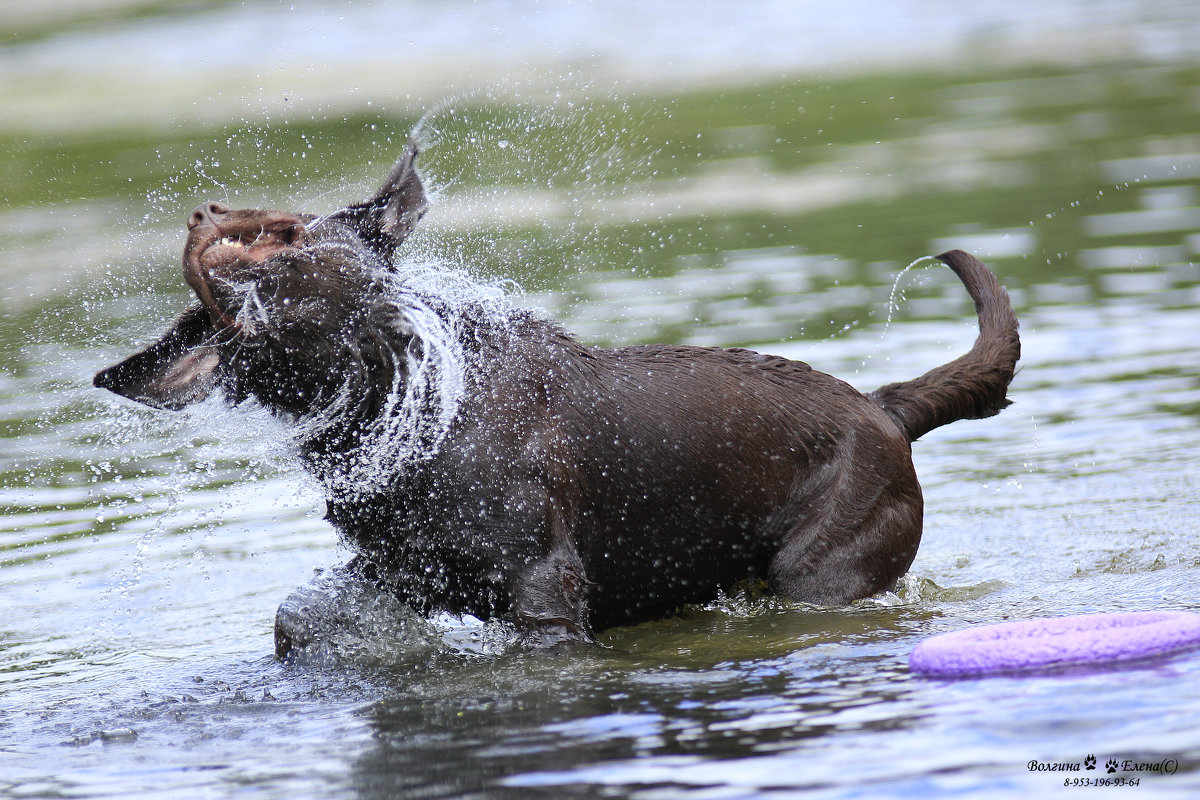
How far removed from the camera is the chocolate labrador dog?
5156 millimetres

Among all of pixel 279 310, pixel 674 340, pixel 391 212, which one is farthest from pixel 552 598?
pixel 674 340

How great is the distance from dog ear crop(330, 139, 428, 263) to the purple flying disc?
92.3 inches

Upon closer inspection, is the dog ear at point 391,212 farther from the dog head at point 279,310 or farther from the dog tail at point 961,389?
the dog tail at point 961,389

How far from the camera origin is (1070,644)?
4719mm

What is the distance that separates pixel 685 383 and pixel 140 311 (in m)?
5.78

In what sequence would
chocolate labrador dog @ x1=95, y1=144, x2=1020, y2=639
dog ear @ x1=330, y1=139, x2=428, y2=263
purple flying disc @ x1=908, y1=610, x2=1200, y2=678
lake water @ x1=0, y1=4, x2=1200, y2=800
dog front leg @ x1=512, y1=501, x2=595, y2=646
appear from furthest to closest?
dog ear @ x1=330, y1=139, x2=428, y2=263, dog front leg @ x1=512, y1=501, x2=595, y2=646, chocolate labrador dog @ x1=95, y1=144, x2=1020, y2=639, purple flying disc @ x1=908, y1=610, x2=1200, y2=678, lake water @ x1=0, y1=4, x2=1200, y2=800

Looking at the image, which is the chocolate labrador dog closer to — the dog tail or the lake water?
the dog tail

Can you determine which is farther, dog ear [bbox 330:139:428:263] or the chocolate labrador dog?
dog ear [bbox 330:139:428:263]

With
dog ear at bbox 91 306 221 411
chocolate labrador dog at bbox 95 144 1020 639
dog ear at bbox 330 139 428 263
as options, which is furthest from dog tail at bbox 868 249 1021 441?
dog ear at bbox 91 306 221 411

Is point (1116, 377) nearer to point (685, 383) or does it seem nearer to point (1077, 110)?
point (685, 383)

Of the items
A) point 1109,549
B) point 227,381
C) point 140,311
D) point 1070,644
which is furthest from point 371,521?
point 140,311

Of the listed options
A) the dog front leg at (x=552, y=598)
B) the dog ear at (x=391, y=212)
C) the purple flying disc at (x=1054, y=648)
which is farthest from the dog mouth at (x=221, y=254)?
the purple flying disc at (x=1054, y=648)

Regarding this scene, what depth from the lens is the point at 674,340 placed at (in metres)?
10.3

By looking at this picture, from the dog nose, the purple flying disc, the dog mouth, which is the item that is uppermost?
the dog nose
